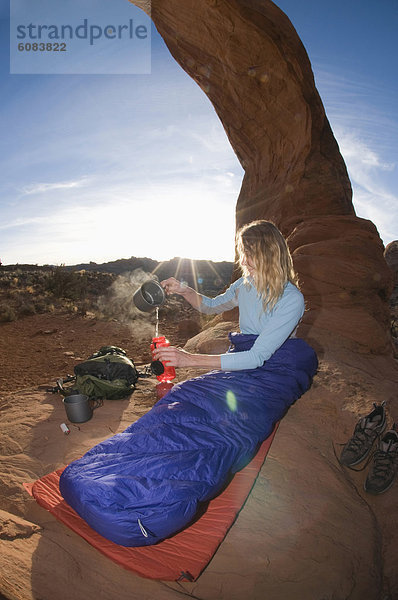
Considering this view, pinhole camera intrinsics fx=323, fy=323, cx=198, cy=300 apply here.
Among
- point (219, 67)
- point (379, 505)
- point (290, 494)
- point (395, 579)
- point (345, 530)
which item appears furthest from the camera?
point (219, 67)

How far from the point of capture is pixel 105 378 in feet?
13.1

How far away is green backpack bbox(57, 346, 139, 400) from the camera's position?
3842 mm

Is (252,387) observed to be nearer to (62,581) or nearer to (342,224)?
(62,581)

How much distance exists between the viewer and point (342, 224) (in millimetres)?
A: 6066

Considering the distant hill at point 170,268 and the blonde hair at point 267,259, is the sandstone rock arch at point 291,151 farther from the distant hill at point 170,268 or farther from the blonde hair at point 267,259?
the distant hill at point 170,268

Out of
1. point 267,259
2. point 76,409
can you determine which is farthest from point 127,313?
point 267,259

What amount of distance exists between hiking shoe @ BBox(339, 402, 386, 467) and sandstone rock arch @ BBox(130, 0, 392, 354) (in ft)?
6.18

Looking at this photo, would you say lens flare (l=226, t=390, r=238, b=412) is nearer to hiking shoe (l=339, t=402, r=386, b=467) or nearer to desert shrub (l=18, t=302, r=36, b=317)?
hiking shoe (l=339, t=402, r=386, b=467)

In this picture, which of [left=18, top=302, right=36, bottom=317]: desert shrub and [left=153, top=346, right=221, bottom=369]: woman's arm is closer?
[left=153, top=346, right=221, bottom=369]: woman's arm

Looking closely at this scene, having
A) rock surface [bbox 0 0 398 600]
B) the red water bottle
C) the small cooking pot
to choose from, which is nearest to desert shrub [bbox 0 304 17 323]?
rock surface [bbox 0 0 398 600]

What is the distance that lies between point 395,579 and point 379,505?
651 mm

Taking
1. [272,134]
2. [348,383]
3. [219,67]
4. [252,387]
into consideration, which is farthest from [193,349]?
[219,67]

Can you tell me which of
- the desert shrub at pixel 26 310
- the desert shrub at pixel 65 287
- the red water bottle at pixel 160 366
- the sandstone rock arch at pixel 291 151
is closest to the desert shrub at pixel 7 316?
the desert shrub at pixel 26 310

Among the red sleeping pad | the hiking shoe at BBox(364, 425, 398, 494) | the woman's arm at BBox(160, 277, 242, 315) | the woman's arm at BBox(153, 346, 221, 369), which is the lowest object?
the hiking shoe at BBox(364, 425, 398, 494)
